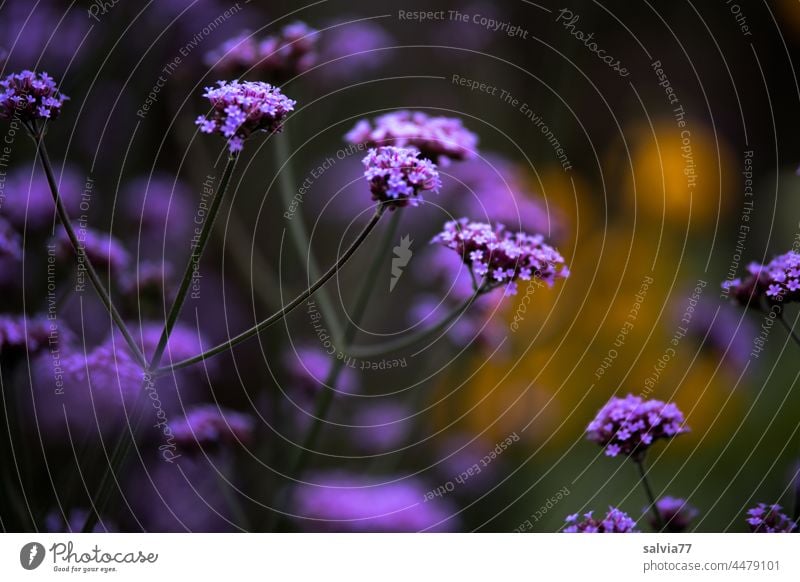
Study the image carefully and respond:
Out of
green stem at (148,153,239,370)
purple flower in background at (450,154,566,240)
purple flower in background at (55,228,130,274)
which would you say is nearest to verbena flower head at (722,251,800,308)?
purple flower in background at (450,154,566,240)

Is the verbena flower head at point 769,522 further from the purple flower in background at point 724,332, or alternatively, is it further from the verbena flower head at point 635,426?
the purple flower in background at point 724,332

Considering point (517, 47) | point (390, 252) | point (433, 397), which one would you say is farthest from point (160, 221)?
point (517, 47)

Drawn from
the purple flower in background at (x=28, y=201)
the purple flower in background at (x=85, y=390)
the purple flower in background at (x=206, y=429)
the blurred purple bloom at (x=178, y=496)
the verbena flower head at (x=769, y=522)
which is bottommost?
the verbena flower head at (x=769, y=522)

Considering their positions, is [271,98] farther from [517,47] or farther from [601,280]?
[601,280]

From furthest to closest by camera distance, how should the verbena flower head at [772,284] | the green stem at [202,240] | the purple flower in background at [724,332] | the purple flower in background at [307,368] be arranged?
the purple flower in background at [724,332]
the purple flower in background at [307,368]
the verbena flower head at [772,284]
the green stem at [202,240]

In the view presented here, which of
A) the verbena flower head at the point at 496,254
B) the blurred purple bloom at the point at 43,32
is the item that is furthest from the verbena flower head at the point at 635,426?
the blurred purple bloom at the point at 43,32

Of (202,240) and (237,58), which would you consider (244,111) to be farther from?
(237,58)
